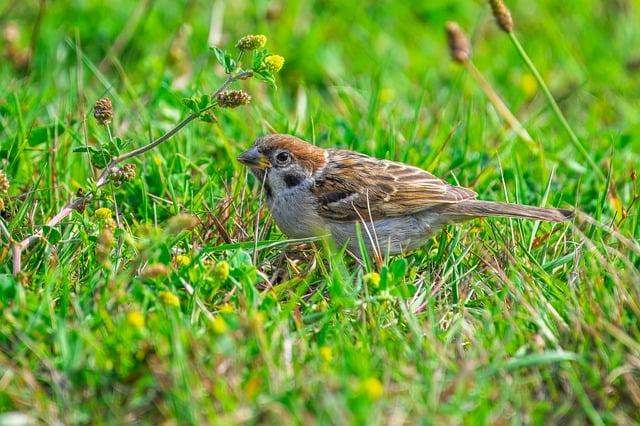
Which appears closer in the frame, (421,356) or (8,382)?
(8,382)

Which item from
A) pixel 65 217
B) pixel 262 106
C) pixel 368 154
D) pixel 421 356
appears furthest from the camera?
pixel 262 106

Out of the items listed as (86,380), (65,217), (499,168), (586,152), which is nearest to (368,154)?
(499,168)

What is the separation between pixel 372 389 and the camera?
306 cm

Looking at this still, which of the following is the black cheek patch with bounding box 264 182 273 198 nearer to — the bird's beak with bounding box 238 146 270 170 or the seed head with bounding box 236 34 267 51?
the bird's beak with bounding box 238 146 270 170

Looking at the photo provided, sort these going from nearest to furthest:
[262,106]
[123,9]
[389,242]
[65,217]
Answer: [65,217]
[389,242]
[262,106]
[123,9]

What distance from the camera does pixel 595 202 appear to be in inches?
206

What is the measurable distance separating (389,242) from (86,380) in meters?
1.86

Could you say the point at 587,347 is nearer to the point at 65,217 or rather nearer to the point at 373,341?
the point at 373,341

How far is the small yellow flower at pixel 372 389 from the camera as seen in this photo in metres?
3.04

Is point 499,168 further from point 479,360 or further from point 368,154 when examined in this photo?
point 479,360

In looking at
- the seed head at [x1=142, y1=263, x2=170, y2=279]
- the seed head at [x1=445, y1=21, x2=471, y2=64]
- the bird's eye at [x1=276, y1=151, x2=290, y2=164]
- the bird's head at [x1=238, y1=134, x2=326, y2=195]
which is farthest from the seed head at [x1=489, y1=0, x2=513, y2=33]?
the seed head at [x1=142, y1=263, x2=170, y2=279]

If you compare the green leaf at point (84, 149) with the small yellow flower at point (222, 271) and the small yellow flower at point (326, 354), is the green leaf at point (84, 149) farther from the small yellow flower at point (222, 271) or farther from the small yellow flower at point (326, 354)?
the small yellow flower at point (326, 354)

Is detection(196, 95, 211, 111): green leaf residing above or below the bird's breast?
above

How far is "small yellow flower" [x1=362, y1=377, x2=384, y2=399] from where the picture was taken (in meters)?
3.04
